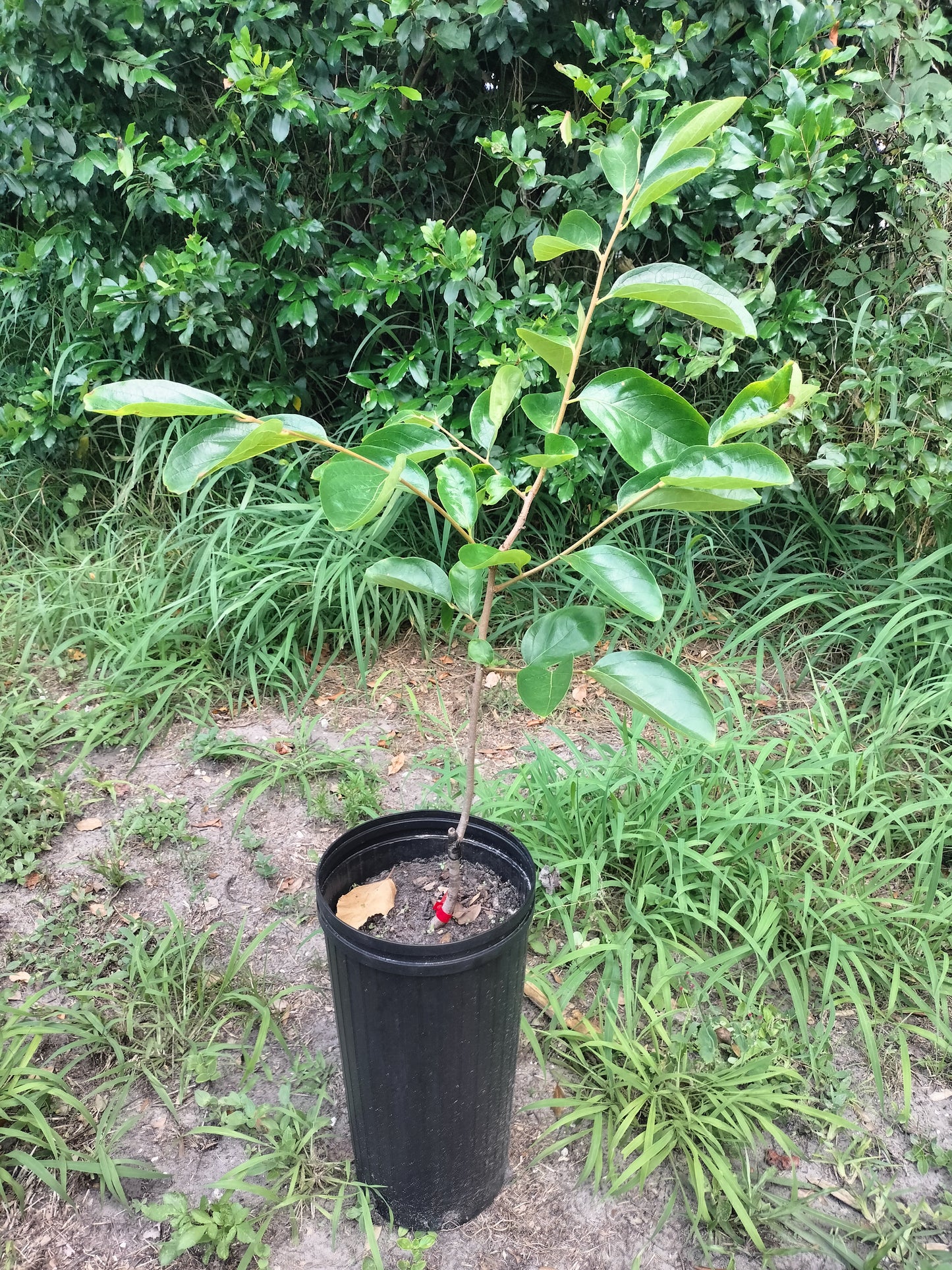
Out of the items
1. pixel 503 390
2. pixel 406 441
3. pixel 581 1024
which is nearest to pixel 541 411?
pixel 503 390

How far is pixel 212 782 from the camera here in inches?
96.3

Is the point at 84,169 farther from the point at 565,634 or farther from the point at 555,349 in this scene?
the point at 565,634

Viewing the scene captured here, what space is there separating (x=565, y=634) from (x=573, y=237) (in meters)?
0.50

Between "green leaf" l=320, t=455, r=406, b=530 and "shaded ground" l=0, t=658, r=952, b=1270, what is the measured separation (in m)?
1.30

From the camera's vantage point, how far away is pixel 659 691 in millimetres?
957

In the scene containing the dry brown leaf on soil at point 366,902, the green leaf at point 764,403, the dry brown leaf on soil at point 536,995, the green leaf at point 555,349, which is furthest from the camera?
the dry brown leaf on soil at point 536,995

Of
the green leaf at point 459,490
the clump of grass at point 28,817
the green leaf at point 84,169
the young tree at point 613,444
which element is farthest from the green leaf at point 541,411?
the green leaf at point 84,169

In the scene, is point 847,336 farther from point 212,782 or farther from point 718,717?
point 212,782

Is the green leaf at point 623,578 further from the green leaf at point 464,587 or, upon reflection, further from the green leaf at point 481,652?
the green leaf at point 464,587

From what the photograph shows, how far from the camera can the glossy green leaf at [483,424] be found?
1226 mm

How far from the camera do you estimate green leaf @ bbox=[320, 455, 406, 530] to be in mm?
811

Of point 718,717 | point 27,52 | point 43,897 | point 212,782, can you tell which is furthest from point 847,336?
point 43,897

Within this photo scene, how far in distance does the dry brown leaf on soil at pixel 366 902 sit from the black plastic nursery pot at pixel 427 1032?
2 cm

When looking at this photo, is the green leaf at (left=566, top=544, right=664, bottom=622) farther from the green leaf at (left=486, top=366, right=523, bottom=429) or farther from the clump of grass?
the clump of grass
